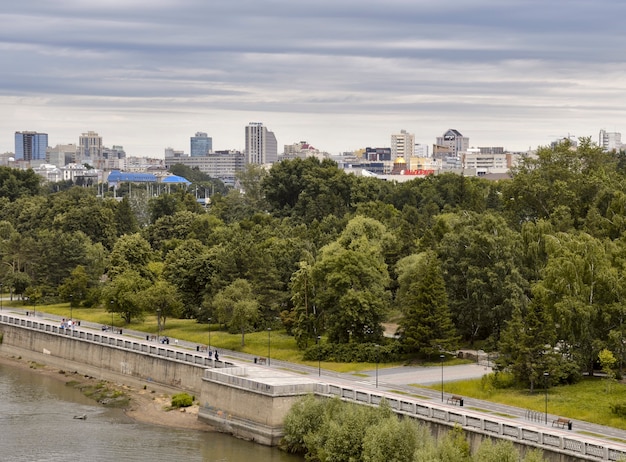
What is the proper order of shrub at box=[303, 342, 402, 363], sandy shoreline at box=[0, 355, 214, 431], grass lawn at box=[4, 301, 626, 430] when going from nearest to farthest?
grass lawn at box=[4, 301, 626, 430]
sandy shoreline at box=[0, 355, 214, 431]
shrub at box=[303, 342, 402, 363]

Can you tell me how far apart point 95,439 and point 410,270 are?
118ft

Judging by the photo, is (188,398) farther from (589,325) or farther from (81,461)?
(589,325)

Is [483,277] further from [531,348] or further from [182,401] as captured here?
[182,401]

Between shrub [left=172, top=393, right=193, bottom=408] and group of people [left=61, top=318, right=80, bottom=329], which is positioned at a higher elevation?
group of people [left=61, top=318, right=80, bottom=329]

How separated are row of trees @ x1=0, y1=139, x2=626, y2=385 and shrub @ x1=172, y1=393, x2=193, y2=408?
12.9 meters

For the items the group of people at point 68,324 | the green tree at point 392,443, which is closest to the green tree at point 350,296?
the group of people at point 68,324

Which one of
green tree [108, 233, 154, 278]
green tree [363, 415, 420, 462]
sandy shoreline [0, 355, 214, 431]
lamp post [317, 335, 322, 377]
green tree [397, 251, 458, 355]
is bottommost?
sandy shoreline [0, 355, 214, 431]

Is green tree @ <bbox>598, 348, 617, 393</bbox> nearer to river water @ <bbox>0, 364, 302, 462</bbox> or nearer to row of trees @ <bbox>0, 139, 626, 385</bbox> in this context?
row of trees @ <bbox>0, 139, 626, 385</bbox>

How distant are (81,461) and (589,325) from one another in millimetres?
34595

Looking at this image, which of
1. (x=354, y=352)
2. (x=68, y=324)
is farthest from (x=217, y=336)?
(x=354, y=352)

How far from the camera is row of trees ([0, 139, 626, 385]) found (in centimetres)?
8019

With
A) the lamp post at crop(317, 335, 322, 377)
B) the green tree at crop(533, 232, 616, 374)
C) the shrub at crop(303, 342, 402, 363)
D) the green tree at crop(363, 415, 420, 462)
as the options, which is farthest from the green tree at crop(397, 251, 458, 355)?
the green tree at crop(363, 415, 420, 462)

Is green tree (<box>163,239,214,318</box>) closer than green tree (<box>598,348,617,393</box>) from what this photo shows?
No

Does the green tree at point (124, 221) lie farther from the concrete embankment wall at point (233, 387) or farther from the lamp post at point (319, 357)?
the lamp post at point (319, 357)
